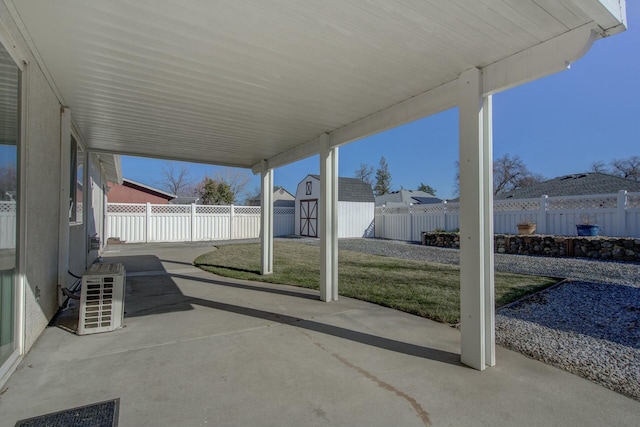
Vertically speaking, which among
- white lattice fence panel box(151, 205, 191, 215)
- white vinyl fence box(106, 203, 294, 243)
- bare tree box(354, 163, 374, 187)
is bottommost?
white vinyl fence box(106, 203, 294, 243)

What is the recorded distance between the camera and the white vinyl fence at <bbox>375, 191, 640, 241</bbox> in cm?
884

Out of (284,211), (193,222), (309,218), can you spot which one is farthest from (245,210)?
(309,218)

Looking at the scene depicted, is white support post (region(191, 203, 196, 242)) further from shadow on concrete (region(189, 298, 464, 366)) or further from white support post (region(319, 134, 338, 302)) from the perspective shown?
white support post (region(319, 134, 338, 302))

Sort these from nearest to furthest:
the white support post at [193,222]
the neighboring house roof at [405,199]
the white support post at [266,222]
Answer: the white support post at [266,222], the white support post at [193,222], the neighboring house roof at [405,199]

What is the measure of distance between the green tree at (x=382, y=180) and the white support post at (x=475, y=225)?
130 ft

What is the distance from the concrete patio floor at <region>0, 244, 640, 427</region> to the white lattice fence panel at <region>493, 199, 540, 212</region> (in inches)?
387

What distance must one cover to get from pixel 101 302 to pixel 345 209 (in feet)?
47.7

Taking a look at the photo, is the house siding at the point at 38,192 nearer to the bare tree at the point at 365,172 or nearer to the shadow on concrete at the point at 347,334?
the shadow on concrete at the point at 347,334

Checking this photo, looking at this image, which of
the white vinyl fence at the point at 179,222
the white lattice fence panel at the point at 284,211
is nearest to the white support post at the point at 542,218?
the white lattice fence panel at the point at 284,211

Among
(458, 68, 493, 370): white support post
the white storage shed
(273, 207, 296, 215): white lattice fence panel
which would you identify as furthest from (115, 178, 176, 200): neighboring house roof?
(458, 68, 493, 370): white support post

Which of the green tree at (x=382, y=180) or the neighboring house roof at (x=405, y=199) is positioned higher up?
the green tree at (x=382, y=180)

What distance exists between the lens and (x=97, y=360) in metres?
2.61

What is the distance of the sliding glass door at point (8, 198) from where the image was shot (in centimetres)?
218

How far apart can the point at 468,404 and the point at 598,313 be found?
3.08 metres
